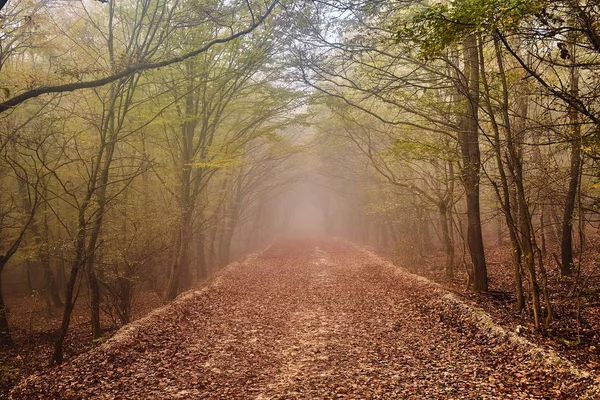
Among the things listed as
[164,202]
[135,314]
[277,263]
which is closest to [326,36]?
[164,202]

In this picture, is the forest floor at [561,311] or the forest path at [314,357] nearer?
the forest path at [314,357]

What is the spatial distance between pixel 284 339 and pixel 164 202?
1054 cm

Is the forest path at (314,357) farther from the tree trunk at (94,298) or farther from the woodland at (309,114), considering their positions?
the tree trunk at (94,298)

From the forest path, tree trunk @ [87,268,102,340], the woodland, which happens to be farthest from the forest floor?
tree trunk @ [87,268,102,340]

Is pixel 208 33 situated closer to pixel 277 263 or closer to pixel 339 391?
pixel 339 391

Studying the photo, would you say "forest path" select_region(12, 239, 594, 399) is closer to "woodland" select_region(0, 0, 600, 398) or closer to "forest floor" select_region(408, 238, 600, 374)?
"forest floor" select_region(408, 238, 600, 374)

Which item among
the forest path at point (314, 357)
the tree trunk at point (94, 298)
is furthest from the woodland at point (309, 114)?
the forest path at point (314, 357)

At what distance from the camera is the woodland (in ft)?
20.1

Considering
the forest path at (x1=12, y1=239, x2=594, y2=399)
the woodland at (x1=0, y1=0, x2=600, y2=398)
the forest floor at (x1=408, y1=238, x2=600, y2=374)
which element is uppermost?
the woodland at (x1=0, y1=0, x2=600, y2=398)

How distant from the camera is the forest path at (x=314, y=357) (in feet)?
17.9

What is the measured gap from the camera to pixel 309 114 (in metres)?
16.2

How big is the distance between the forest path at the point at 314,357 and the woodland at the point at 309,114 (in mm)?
829

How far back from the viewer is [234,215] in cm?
2573

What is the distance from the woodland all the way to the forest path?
829 millimetres
